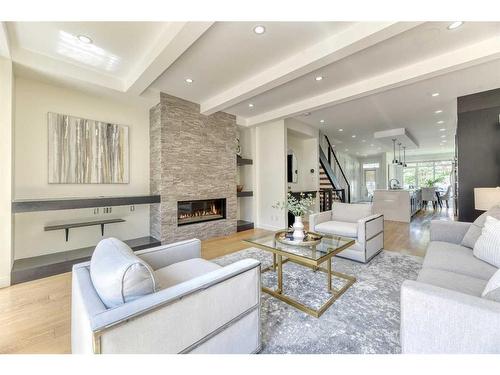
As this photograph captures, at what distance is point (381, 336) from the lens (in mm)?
1568

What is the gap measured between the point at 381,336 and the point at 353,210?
2283 millimetres

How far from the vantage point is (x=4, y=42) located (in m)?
2.22

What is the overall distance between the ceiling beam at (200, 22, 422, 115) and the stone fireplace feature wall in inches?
35.1

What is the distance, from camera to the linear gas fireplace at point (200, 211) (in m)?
4.15

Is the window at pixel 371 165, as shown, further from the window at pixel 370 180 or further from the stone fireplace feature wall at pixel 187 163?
the stone fireplace feature wall at pixel 187 163

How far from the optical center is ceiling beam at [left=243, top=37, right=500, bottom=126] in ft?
8.00

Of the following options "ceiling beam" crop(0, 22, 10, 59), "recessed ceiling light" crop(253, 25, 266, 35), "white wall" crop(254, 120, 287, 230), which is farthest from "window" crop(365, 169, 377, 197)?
"ceiling beam" crop(0, 22, 10, 59)

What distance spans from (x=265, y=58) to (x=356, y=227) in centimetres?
262

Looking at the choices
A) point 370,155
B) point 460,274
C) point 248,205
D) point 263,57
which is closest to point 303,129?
point 248,205

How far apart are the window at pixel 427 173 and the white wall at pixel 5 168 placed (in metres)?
14.5

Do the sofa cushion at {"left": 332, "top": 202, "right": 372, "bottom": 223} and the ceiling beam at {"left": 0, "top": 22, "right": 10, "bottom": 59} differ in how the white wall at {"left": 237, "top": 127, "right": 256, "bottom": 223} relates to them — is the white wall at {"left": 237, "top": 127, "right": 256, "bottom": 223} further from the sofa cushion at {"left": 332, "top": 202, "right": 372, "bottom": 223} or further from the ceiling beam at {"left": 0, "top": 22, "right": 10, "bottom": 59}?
the ceiling beam at {"left": 0, "top": 22, "right": 10, "bottom": 59}

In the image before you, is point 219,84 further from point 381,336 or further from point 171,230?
point 381,336

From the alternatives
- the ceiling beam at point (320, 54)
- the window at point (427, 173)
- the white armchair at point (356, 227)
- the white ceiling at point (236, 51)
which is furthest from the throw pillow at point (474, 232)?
the window at point (427, 173)
